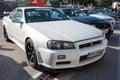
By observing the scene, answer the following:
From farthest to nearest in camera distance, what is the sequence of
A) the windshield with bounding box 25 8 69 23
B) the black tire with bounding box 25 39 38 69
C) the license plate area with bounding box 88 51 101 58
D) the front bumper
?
the windshield with bounding box 25 8 69 23
the black tire with bounding box 25 39 38 69
the license plate area with bounding box 88 51 101 58
the front bumper

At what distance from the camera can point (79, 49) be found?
4301 mm

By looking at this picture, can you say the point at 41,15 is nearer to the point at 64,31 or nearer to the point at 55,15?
the point at 55,15

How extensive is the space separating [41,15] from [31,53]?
140cm

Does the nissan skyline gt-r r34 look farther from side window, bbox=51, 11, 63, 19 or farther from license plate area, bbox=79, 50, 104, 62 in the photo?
side window, bbox=51, 11, 63, 19

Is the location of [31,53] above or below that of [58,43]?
below

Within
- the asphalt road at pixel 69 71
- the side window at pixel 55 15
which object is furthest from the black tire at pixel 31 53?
the side window at pixel 55 15

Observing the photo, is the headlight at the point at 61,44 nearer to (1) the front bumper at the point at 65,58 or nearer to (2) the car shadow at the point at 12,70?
(1) the front bumper at the point at 65,58

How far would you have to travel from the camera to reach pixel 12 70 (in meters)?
4.85

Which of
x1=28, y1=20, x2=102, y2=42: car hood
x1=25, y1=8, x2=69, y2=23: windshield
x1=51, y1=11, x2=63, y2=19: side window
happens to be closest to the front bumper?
x1=28, y1=20, x2=102, y2=42: car hood

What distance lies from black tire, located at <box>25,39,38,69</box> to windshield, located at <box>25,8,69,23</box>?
80 centimetres

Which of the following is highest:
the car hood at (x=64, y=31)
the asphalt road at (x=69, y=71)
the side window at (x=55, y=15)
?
the side window at (x=55, y=15)

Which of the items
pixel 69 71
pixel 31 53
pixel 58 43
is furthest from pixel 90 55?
pixel 31 53

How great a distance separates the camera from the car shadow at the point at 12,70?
14.6 ft

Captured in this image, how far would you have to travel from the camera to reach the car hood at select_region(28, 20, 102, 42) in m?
4.39
